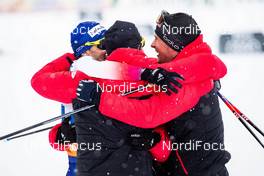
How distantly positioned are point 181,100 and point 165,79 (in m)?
0.17

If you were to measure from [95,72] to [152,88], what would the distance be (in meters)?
0.32

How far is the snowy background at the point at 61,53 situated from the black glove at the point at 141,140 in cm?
272

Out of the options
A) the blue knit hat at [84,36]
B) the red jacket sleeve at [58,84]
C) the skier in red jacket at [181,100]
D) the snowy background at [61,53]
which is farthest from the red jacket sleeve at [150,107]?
the snowy background at [61,53]

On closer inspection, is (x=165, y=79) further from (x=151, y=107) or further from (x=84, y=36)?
(x=84, y=36)

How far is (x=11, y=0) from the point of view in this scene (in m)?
11.0

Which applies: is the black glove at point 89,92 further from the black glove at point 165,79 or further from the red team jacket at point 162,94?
the black glove at point 165,79

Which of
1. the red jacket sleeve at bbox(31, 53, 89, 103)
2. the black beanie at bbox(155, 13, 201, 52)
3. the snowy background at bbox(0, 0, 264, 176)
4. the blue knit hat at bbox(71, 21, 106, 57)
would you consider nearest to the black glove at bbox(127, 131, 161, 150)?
the red jacket sleeve at bbox(31, 53, 89, 103)

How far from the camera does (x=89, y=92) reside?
8.74 feet

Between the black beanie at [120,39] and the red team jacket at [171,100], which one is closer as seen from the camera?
the red team jacket at [171,100]

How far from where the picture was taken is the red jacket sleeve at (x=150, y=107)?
8.72 feet

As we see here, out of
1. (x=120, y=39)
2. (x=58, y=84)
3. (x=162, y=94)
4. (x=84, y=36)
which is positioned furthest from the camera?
(x=84, y=36)

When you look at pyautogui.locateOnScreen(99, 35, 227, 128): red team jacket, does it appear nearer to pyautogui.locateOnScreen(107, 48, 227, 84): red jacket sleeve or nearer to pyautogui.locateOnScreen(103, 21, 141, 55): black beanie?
pyautogui.locateOnScreen(107, 48, 227, 84): red jacket sleeve

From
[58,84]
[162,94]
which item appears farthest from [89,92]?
[162,94]

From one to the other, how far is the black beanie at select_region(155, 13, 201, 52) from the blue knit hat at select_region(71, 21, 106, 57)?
0.67 m
